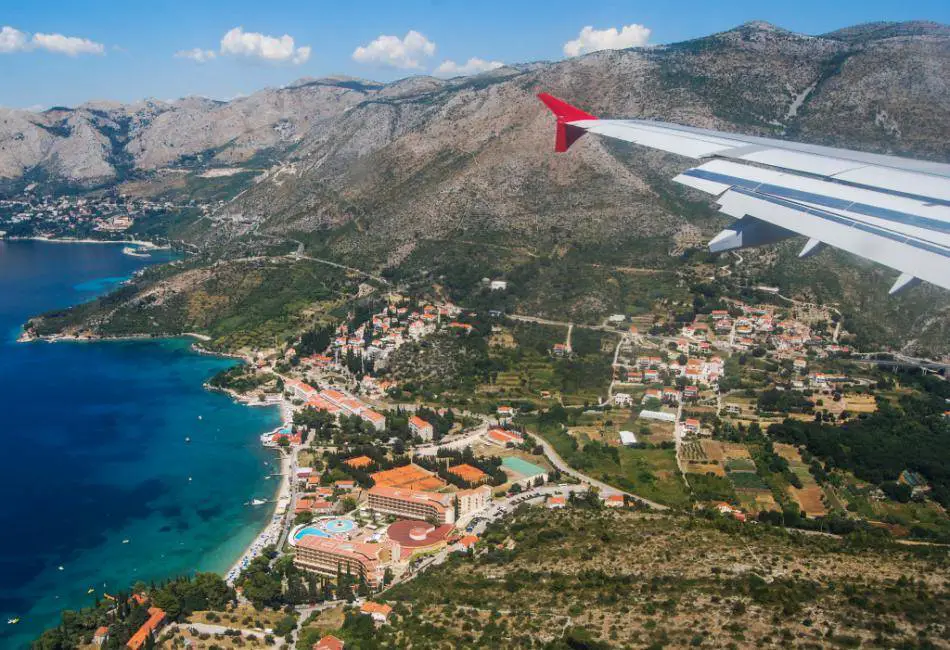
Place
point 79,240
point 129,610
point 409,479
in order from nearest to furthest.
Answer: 1. point 129,610
2. point 409,479
3. point 79,240

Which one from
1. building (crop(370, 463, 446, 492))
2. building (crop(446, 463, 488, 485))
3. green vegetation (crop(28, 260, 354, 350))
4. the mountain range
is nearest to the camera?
building (crop(370, 463, 446, 492))

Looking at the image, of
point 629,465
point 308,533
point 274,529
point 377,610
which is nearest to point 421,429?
point 274,529

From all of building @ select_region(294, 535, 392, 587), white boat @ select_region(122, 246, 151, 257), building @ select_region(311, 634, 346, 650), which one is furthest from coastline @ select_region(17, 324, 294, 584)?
white boat @ select_region(122, 246, 151, 257)

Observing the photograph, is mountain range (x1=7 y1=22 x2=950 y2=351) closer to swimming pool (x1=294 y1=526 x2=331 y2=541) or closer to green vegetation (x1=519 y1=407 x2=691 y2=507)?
green vegetation (x1=519 y1=407 x2=691 y2=507)

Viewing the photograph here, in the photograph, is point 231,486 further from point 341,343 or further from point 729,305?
point 729,305

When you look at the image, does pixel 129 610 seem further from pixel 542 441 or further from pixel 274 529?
pixel 542 441

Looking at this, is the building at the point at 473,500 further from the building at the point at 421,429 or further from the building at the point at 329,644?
the building at the point at 329,644
